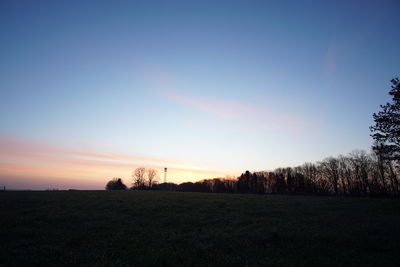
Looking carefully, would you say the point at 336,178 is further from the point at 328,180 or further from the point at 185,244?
the point at 185,244

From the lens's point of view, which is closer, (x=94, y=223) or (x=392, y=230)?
(x=392, y=230)

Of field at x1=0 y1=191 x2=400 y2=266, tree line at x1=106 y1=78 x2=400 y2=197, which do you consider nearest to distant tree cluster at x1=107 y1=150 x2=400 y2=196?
tree line at x1=106 y1=78 x2=400 y2=197

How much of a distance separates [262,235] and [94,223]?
13121 millimetres

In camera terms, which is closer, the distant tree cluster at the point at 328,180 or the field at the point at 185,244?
the field at the point at 185,244

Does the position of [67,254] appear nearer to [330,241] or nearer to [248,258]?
[248,258]

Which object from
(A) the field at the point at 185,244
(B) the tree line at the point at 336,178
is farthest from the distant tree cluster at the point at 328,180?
(A) the field at the point at 185,244

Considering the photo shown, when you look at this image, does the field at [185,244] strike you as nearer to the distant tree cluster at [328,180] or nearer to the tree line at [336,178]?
the tree line at [336,178]

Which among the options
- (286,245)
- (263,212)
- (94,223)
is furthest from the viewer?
(263,212)

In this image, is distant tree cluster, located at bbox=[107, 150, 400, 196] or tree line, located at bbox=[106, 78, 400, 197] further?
distant tree cluster, located at bbox=[107, 150, 400, 196]

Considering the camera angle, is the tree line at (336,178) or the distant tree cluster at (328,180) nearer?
the tree line at (336,178)

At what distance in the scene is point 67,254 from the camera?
30.4 ft

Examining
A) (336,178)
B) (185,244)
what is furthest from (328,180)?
(185,244)

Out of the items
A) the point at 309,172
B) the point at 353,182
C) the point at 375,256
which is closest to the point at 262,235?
the point at 375,256

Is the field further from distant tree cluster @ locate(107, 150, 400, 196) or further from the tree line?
distant tree cluster @ locate(107, 150, 400, 196)
